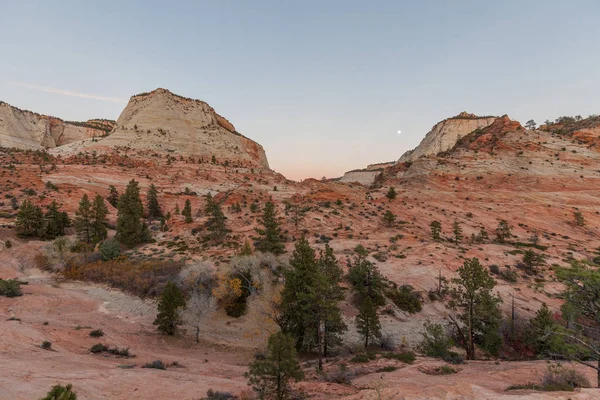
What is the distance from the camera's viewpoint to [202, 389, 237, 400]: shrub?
40.7 ft

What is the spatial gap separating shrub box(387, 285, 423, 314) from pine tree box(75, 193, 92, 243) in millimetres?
46858

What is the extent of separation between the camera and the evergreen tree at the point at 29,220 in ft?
137

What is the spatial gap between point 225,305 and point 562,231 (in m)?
64.3

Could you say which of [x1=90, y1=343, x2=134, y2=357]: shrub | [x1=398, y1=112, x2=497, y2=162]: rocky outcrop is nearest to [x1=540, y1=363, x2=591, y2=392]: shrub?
[x1=90, y1=343, x2=134, y2=357]: shrub

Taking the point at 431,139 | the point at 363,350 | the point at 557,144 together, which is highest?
the point at 431,139

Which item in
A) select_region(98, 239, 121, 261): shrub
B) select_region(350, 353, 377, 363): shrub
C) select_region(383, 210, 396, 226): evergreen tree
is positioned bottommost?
select_region(350, 353, 377, 363): shrub

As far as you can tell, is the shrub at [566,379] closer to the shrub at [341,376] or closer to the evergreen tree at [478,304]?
the evergreen tree at [478,304]

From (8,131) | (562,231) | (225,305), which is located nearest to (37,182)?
(225,305)

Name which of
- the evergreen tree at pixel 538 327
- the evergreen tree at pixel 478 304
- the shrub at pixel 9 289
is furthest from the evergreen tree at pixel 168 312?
the evergreen tree at pixel 538 327

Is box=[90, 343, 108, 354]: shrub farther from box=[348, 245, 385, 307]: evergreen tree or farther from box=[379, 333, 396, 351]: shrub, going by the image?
box=[348, 245, 385, 307]: evergreen tree

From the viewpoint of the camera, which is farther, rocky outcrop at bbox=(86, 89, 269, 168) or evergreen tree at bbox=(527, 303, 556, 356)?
rocky outcrop at bbox=(86, 89, 269, 168)

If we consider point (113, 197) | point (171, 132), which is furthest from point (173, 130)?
point (113, 197)

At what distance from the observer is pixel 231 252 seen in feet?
125

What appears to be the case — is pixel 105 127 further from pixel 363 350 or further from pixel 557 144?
pixel 557 144
